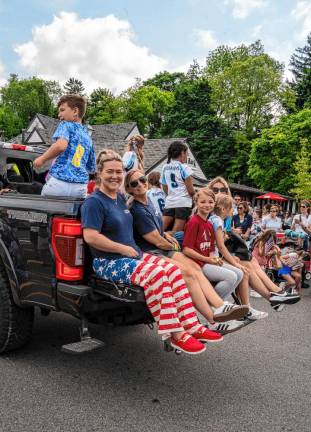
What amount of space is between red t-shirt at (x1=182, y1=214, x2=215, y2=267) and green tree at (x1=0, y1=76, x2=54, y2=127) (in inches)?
3034

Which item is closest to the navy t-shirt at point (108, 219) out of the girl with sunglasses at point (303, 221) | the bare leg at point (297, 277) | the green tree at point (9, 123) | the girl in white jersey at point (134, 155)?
the girl in white jersey at point (134, 155)

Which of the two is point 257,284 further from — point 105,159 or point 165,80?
point 165,80

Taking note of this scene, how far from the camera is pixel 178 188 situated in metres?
5.70

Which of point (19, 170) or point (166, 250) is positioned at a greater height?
point (19, 170)

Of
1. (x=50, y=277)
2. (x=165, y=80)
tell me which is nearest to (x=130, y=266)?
(x=50, y=277)

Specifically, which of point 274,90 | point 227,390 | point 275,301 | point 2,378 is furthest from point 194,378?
point 274,90

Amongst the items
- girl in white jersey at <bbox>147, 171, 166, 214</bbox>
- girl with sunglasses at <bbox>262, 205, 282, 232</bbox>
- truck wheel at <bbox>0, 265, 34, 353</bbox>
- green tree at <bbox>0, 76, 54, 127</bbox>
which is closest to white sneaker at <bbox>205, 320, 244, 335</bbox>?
truck wheel at <bbox>0, 265, 34, 353</bbox>

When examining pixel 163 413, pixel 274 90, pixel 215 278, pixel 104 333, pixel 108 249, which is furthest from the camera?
pixel 274 90

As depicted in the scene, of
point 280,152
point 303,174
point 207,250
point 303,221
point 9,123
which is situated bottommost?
point 303,221

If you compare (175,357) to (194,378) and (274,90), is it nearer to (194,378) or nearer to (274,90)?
(194,378)

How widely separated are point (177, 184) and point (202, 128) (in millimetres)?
43262

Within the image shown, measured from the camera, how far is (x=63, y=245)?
10.4 ft

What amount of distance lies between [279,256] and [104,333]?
14.0 ft

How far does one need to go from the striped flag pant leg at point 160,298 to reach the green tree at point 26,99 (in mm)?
77996
